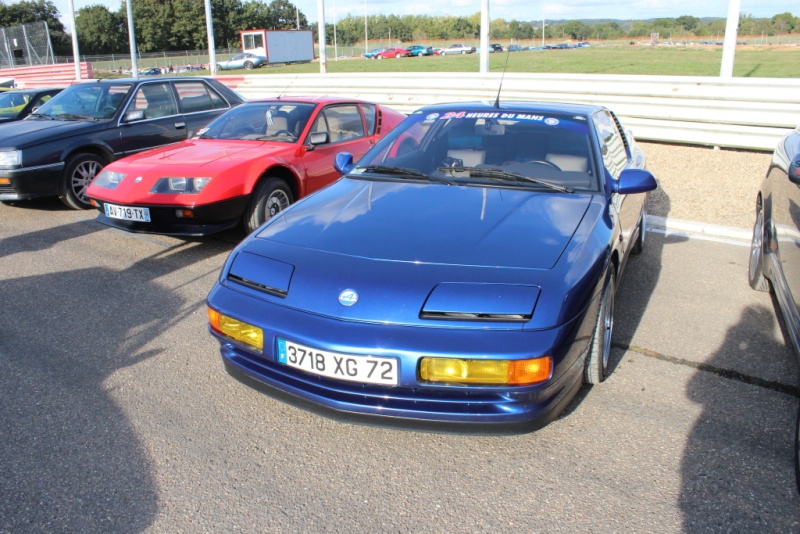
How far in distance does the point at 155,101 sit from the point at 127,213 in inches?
127

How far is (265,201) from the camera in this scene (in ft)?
18.9

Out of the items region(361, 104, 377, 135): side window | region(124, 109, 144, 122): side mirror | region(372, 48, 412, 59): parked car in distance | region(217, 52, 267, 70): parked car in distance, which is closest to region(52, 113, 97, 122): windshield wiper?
region(124, 109, 144, 122): side mirror

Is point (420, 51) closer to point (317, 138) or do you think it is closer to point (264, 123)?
point (264, 123)

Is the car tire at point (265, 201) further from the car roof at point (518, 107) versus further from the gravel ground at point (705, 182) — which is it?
the gravel ground at point (705, 182)

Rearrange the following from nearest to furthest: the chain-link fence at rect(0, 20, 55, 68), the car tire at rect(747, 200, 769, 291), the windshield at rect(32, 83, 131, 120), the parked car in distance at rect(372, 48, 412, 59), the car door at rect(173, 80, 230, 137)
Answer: the car tire at rect(747, 200, 769, 291), the windshield at rect(32, 83, 131, 120), the car door at rect(173, 80, 230, 137), the chain-link fence at rect(0, 20, 55, 68), the parked car in distance at rect(372, 48, 412, 59)

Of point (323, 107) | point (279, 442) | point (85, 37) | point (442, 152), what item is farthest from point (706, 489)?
point (85, 37)

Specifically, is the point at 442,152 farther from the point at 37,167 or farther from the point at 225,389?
the point at 37,167

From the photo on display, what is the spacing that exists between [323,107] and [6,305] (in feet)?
11.3

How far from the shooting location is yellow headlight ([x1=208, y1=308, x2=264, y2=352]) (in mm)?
2686

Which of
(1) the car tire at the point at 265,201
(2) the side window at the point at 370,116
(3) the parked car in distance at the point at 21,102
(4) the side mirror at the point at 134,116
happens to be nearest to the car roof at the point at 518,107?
(1) the car tire at the point at 265,201

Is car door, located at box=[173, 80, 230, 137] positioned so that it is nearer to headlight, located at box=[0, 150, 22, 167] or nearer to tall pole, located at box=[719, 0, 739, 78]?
headlight, located at box=[0, 150, 22, 167]

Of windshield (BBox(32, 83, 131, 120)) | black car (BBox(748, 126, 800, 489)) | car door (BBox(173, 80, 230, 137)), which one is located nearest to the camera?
black car (BBox(748, 126, 800, 489))

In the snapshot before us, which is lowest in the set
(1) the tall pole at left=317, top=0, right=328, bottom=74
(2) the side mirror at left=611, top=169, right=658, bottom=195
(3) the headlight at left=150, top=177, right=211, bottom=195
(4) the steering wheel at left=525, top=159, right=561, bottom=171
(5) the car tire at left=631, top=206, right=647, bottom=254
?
(5) the car tire at left=631, top=206, right=647, bottom=254

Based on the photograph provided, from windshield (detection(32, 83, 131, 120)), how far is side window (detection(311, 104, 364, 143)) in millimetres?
2919
